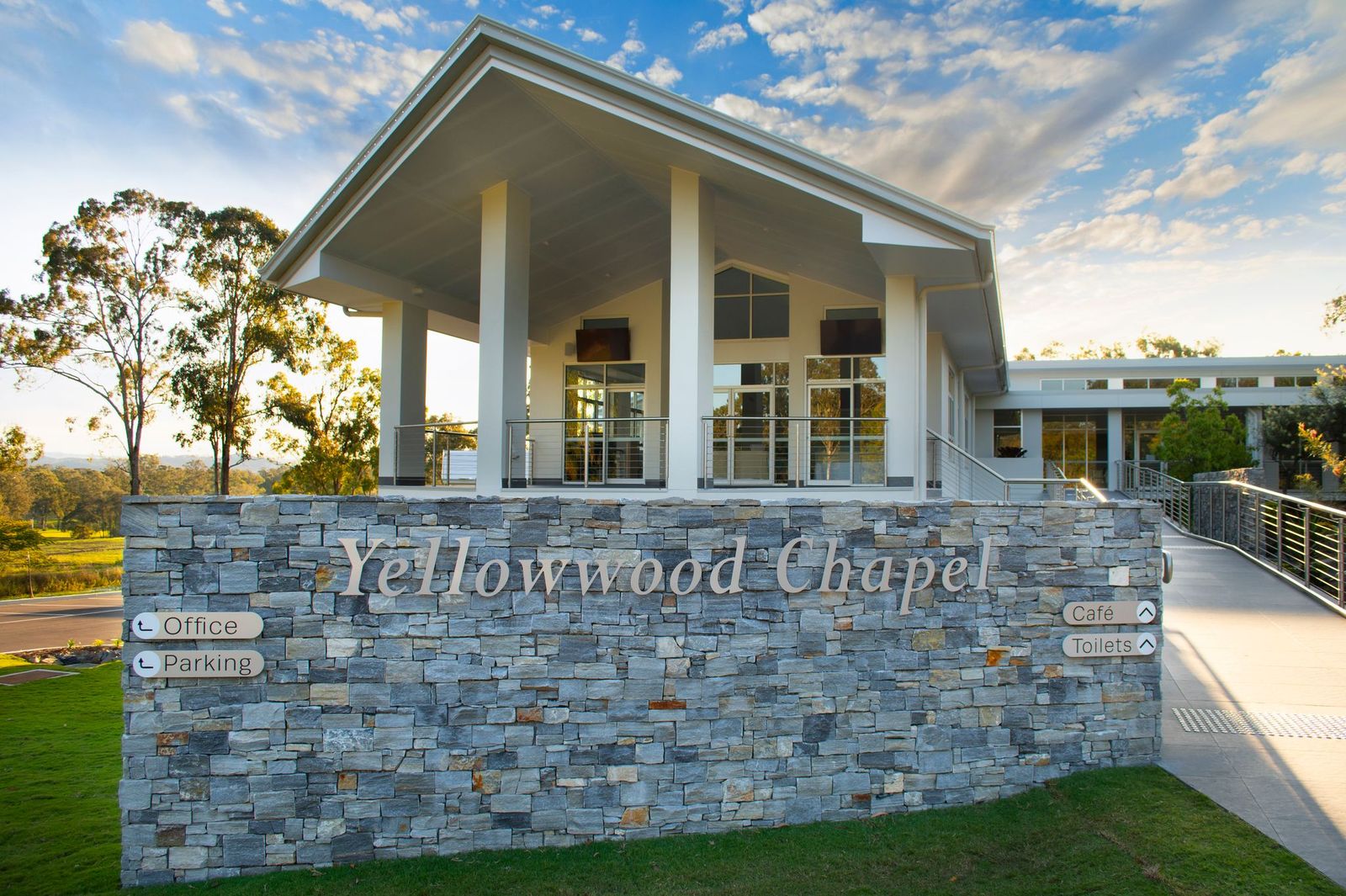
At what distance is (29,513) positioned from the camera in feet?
146

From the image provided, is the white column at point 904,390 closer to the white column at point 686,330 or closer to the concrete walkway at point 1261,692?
the white column at point 686,330

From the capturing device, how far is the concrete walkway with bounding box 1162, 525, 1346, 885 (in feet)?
18.3

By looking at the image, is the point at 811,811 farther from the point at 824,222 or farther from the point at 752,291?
the point at 752,291

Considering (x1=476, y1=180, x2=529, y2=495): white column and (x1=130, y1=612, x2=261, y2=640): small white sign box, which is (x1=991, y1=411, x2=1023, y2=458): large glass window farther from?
(x1=130, y1=612, x2=261, y2=640): small white sign box

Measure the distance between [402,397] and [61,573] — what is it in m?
24.6

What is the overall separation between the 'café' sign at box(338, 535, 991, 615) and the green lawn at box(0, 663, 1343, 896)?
182 cm

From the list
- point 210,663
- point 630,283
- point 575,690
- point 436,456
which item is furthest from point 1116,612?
point 630,283

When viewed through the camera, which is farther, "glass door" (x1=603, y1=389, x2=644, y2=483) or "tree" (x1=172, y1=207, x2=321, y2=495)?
"tree" (x1=172, y1=207, x2=321, y2=495)

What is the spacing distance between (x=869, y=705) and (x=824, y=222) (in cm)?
653

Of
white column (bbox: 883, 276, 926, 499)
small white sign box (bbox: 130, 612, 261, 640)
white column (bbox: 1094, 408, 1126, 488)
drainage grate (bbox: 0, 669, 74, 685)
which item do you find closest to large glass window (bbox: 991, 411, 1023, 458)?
white column (bbox: 1094, 408, 1126, 488)

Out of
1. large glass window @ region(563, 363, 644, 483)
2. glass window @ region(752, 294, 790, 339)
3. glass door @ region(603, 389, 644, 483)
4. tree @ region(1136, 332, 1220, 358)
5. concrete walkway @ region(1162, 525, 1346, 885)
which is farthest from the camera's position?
tree @ region(1136, 332, 1220, 358)

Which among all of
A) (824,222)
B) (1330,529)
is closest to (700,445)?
(824,222)

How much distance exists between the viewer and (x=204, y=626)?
6.63m

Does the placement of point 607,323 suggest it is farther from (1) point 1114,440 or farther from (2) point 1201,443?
(1) point 1114,440
